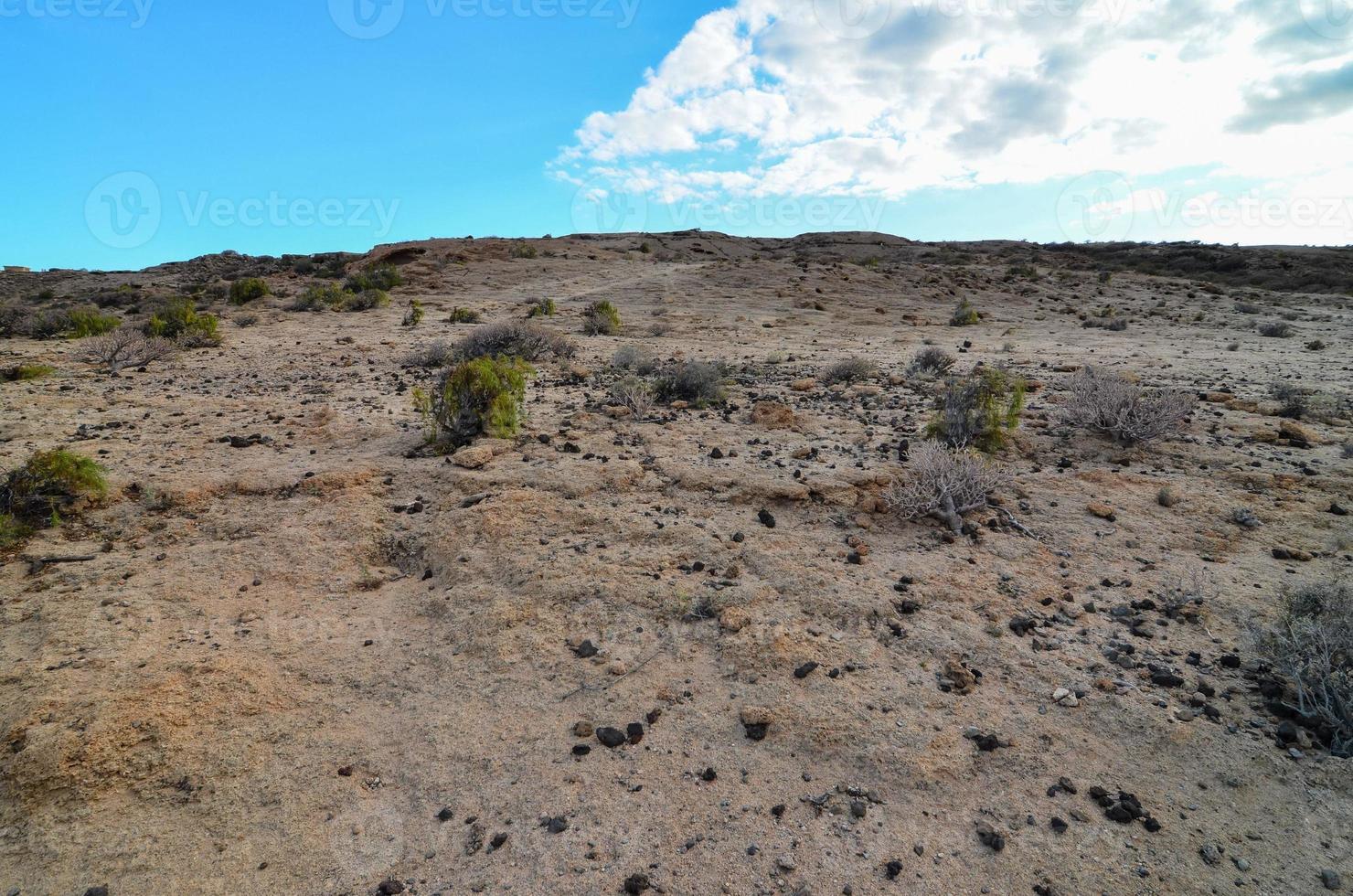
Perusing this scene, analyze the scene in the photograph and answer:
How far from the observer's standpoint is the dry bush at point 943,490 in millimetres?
4844

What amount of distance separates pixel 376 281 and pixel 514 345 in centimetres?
1339

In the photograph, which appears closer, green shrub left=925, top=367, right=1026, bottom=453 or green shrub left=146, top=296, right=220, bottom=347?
green shrub left=925, top=367, right=1026, bottom=453

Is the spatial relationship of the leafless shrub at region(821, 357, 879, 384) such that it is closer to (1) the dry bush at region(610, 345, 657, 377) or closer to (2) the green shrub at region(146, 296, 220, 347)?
→ (1) the dry bush at region(610, 345, 657, 377)

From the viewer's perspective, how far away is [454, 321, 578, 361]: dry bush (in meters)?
10.8

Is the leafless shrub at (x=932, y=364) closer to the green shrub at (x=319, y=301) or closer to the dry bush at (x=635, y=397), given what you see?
the dry bush at (x=635, y=397)

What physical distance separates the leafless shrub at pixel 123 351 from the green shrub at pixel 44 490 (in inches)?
238

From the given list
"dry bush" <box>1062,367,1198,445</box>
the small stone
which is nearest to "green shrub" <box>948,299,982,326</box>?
"dry bush" <box>1062,367,1198,445</box>

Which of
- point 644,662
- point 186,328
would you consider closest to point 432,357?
point 186,328

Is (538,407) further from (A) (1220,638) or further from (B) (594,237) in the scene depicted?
(B) (594,237)

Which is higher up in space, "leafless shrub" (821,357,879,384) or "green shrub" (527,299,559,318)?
"green shrub" (527,299,559,318)

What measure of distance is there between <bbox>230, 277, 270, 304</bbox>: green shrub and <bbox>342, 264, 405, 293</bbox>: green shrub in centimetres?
242

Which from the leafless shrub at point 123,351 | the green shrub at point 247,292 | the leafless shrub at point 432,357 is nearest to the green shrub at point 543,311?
the leafless shrub at point 432,357

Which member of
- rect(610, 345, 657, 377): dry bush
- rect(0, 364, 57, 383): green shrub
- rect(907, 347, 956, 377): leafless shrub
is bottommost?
rect(907, 347, 956, 377): leafless shrub

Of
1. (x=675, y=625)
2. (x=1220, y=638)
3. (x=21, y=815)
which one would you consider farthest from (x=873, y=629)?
(x=21, y=815)
